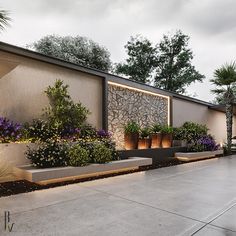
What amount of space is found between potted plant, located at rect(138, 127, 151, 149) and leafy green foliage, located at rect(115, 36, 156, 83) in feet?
38.9

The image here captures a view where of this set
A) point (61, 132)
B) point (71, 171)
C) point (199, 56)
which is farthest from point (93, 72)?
point (199, 56)

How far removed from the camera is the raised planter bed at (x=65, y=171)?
487 cm

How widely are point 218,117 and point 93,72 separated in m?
11.7

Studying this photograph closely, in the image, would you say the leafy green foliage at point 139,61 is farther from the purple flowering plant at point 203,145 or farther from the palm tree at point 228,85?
the purple flowering plant at point 203,145

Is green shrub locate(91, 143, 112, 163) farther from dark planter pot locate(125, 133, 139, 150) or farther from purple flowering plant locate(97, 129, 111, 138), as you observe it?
dark planter pot locate(125, 133, 139, 150)

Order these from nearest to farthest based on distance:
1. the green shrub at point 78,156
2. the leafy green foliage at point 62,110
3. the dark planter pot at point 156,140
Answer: the green shrub at point 78,156, the leafy green foliage at point 62,110, the dark planter pot at point 156,140

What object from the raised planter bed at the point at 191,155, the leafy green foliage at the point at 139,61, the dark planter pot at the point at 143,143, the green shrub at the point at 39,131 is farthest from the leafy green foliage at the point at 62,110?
the leafy green foliage at the point at 139,61

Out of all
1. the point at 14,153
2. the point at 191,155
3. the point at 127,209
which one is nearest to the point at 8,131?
the point at 14,153

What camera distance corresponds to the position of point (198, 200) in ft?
12.8

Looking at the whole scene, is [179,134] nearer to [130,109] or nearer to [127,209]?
[130,109]

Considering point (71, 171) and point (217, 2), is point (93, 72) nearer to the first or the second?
point (71, 171)

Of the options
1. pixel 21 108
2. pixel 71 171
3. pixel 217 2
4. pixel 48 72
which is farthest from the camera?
pixel 217 2

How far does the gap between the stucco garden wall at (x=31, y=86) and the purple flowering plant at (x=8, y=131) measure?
17.5 inches

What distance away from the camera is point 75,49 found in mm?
19266
